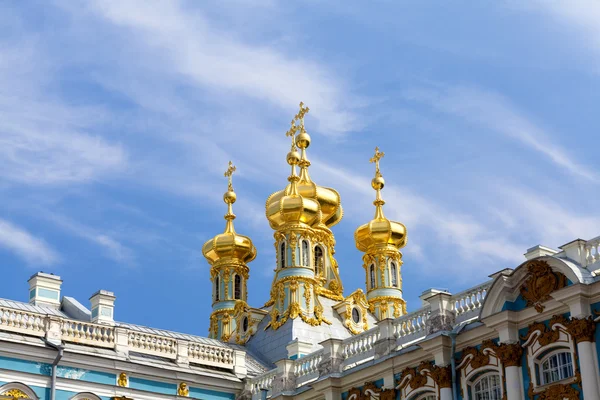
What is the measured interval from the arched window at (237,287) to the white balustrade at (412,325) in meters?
15.8

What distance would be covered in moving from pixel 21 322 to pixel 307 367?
6.89 m

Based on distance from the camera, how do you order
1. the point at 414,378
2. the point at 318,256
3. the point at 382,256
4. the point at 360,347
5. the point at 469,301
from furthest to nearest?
the point at 382,256
the point at 318,256
the point at 360,347
the point at 414,378
the point at 469,301

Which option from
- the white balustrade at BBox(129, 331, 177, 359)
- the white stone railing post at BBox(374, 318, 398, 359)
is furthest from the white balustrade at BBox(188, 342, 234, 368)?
the white stone railing post at BBox(374, 318, 398, 359)

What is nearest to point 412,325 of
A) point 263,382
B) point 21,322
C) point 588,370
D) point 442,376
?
point 442,376

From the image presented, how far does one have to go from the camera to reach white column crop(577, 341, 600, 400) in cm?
2120

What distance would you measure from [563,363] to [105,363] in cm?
1123

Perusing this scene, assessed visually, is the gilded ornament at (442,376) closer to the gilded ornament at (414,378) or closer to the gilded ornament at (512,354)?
the gilded ornament at (414,378)

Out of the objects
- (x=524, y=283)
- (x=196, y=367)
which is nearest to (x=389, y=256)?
(x=196, y=367)

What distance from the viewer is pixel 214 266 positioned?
4209 centimetres

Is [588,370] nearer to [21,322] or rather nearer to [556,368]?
[556,368]

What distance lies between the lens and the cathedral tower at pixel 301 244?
36.8 m

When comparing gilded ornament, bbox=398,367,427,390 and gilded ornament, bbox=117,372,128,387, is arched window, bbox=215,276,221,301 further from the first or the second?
gilded ornament, bbox=398,367,427,390

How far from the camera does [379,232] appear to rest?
43.2 metres

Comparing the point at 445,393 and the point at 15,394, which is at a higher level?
the point at 15,394
